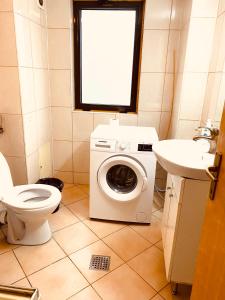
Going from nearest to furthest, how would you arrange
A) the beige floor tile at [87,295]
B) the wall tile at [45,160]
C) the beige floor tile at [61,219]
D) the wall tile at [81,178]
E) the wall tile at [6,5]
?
the beige floor tile at [87,295] → the wall tile at [6,5] → the beige floor tile at [61,219] → the wall tile at [45,160] → the wall tile at [81,178]

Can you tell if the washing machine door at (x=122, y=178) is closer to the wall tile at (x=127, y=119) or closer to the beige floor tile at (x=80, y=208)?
the beige floor tile at (x=80, y=208)

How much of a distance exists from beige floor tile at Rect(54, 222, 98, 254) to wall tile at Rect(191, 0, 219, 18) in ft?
6.61

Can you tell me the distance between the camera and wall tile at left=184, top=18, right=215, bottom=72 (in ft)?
5.85

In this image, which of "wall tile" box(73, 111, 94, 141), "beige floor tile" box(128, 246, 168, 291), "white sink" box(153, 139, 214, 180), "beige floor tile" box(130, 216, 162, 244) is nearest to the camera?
"white sink" box(153, 139, 214, 180)

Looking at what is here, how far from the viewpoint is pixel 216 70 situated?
1.69 m

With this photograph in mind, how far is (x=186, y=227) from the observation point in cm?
122

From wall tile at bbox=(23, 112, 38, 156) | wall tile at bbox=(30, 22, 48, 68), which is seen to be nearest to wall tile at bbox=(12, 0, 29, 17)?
wall tile at bbox=(30, 22, 48, 68)

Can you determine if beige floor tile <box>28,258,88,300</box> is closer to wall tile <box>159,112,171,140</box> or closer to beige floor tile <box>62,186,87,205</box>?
beige floor tile <box>62,186,87,205</box>

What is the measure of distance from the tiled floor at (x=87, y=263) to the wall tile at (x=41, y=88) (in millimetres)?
1145

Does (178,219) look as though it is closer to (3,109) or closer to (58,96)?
(3,109)

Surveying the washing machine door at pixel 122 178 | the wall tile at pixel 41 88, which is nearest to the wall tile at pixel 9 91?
the wall tile at pixel 41 88

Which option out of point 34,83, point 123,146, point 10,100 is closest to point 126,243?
point 123,146

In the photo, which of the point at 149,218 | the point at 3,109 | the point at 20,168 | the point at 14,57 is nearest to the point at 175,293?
the point at 149,218

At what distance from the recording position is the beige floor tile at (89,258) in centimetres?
148
